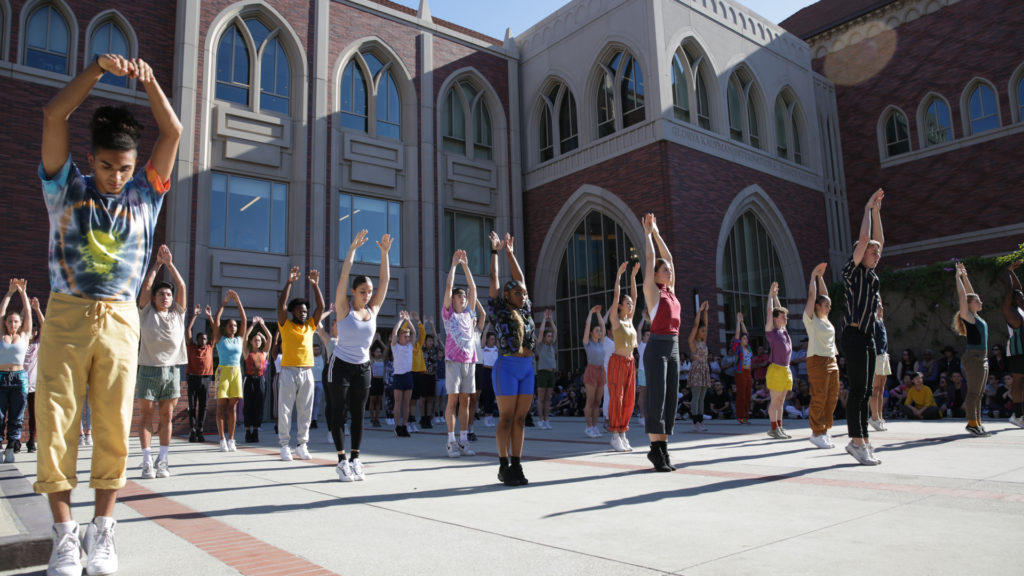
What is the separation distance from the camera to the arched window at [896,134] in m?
25.2

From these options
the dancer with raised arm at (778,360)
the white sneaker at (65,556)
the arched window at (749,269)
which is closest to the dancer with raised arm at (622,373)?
the dancer with raised arm at (778,360)

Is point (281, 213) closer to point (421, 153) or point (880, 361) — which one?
point (421, 153)

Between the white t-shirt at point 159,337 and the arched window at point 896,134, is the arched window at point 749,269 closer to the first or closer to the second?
the arched window at point 896,134

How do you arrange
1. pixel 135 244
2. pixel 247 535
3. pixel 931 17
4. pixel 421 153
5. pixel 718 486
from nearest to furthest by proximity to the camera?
1. pixel 135 244
2. pixel 247 535
3. pixel 718 486
4. pixel 421 153
5. pixel 931 17

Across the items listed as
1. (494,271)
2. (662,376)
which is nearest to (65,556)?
(494,271)

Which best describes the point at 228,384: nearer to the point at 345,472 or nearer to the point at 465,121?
the point at 345,472

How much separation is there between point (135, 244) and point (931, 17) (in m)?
29.1

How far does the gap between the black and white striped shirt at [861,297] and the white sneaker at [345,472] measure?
487cm

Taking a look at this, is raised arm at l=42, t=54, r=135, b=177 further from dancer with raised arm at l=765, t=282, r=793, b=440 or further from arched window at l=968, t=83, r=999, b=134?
arched window at l=968, t=83, r=999, b=134

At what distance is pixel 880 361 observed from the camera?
1011 centimetres

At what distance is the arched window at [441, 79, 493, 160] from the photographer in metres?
23.3

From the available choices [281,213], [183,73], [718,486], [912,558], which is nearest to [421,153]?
[281,213]

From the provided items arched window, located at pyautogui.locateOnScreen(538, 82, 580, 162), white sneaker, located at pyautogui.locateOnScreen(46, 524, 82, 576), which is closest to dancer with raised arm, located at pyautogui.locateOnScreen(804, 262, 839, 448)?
white sneaker, located at pyautogui.locateOnScreen(46, 524, 82, 576)

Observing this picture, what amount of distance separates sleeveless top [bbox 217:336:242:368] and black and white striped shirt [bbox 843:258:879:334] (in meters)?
8.22
